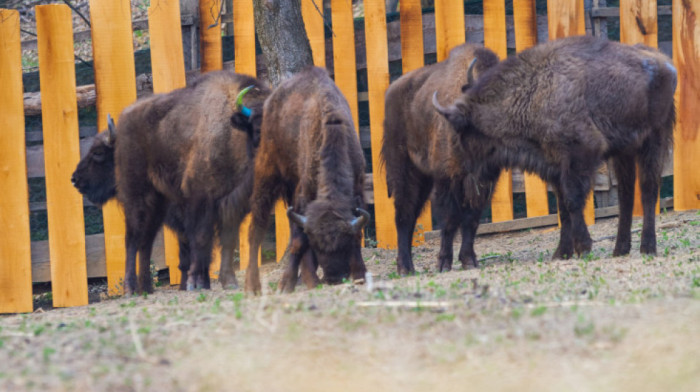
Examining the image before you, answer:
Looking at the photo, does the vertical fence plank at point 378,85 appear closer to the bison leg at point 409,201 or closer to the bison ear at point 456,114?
the bison leg at point 409,201

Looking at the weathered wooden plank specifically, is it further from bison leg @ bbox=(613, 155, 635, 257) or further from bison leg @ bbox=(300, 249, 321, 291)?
bison leg @ bbox=(613, 155, 635, 257)

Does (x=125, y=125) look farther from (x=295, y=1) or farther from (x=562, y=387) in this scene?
(x=562, y=387)

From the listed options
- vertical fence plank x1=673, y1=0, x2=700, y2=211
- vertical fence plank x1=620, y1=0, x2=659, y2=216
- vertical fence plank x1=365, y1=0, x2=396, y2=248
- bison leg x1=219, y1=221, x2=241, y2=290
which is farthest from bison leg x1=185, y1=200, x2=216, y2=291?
vertical fence plank x1=673, y1=0, x2=700, y2=211

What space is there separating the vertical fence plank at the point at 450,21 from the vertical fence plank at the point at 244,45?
205 cm

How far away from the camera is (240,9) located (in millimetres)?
9148

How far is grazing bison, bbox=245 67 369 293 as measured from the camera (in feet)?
20.0

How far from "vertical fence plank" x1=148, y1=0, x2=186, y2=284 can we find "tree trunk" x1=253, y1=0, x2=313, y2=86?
Result: 1004 millimetres

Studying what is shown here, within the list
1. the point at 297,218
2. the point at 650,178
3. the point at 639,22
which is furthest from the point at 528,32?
the point at 297,218

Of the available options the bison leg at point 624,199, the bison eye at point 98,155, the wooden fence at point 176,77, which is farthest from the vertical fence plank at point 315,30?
the bison leg at point 624,199

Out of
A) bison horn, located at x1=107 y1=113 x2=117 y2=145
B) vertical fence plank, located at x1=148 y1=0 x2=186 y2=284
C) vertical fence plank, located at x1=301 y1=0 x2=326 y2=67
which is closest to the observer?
bison horn, located at x1=107 y1=113 x2=117 y2=145

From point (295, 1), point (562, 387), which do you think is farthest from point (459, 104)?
point (562, 387)

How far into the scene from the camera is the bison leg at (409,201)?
332 inches

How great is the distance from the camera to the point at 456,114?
25.2 feet

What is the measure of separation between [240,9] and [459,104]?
2835 millimetres
